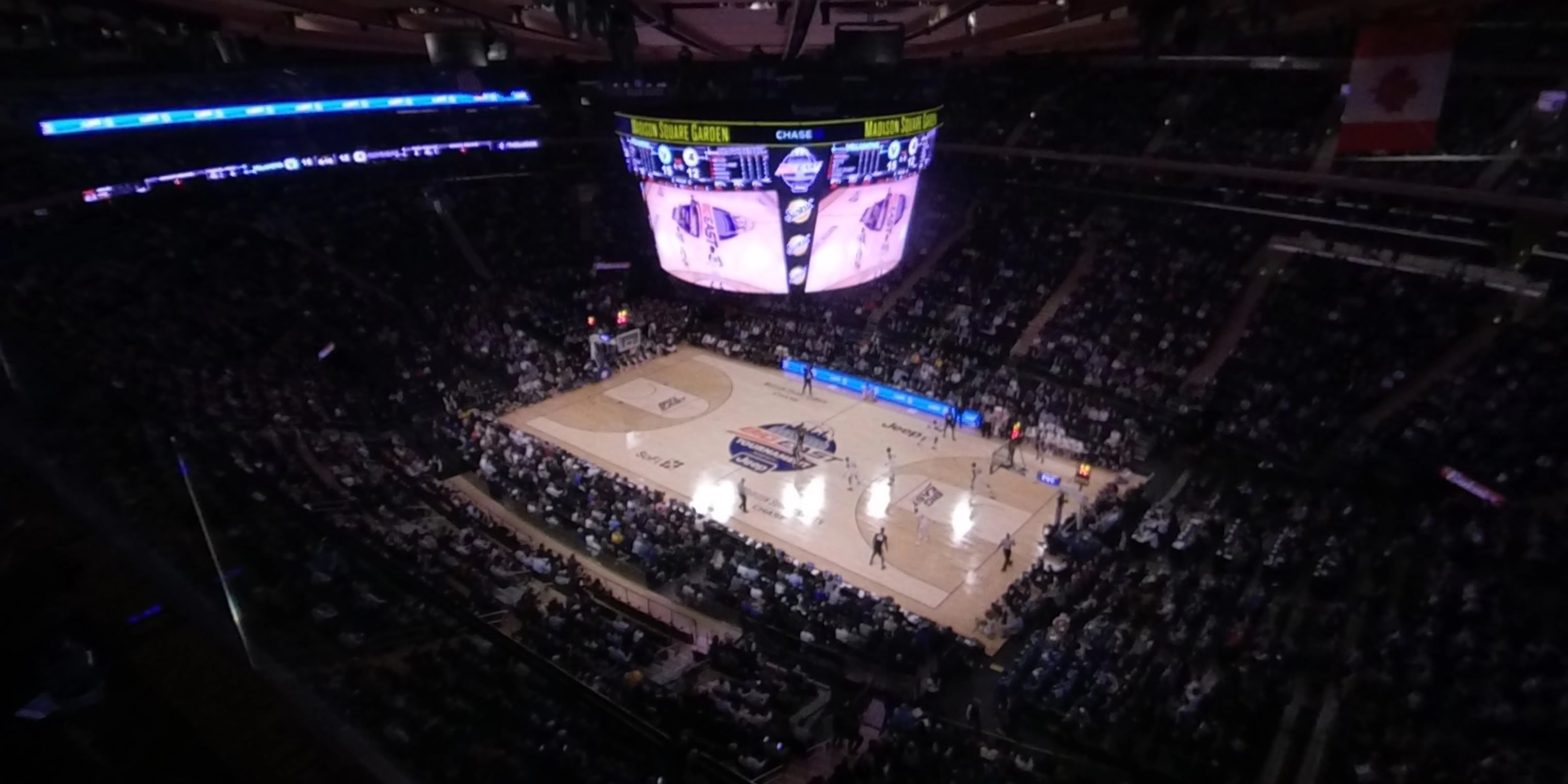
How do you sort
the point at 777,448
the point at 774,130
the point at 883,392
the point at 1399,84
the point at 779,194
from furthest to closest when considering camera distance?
the point at 883,392 < the point at 777,448 < the point at 779,194 < the point at 774,130 < the point at 1399,84

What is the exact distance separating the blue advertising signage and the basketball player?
5.87 metres

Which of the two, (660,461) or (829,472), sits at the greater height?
(660,461)

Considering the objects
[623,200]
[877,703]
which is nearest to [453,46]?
[877,703]

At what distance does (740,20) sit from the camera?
1216cm

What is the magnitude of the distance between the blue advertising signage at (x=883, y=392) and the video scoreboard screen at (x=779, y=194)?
2.89m

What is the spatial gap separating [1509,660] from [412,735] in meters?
12.5

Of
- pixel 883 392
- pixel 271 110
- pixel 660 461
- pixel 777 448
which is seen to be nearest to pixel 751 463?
pixel 777 448

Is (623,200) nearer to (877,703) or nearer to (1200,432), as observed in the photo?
(1200,432)

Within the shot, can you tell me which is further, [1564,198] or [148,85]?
[148,85]

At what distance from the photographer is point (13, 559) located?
375 centimetres

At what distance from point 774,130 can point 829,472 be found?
739 centimetres

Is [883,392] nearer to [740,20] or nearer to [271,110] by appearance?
[740,20]

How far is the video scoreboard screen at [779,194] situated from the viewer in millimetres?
18203

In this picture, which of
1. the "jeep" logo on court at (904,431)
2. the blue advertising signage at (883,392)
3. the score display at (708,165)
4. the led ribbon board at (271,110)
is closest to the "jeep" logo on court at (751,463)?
the "jeep" logo on court at (904,431)
